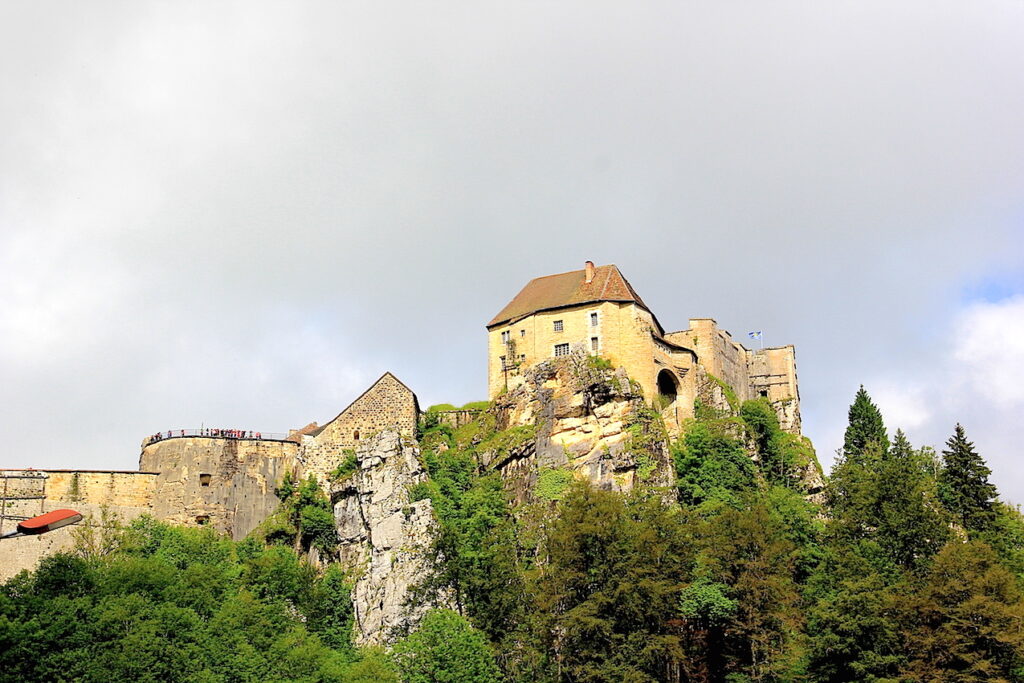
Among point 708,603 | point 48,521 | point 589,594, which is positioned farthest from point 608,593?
point 48,521

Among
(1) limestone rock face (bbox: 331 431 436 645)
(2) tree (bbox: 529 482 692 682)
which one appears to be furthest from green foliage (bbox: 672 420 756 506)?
(1) limestone rock face (bbox: 331 431 436 645)

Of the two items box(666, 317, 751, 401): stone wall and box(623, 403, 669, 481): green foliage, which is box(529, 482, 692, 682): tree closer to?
box(623, 403, 669, 481): green foliage

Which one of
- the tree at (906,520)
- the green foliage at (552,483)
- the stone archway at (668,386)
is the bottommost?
the tree at (906,520)

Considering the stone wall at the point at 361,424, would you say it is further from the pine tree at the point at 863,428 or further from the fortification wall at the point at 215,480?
the pine tree at the point at 863,428

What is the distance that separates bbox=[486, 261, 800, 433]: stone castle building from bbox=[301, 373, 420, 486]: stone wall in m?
6.41

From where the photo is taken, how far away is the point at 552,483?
65438 mm

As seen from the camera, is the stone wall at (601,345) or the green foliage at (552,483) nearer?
the green foliage at (552,483)

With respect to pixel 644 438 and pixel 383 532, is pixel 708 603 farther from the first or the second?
pixel 383 532

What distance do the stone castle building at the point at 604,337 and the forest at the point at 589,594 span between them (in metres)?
6.61

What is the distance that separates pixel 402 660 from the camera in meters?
54.2

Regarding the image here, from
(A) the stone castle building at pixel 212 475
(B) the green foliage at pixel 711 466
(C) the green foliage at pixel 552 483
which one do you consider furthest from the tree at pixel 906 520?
(A) the stone castle building at pixel 212 475

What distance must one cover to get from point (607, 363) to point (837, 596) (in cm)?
2252

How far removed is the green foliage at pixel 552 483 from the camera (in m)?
64.8

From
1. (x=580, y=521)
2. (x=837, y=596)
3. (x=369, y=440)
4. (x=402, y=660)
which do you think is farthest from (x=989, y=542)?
(x=369, y=440)
